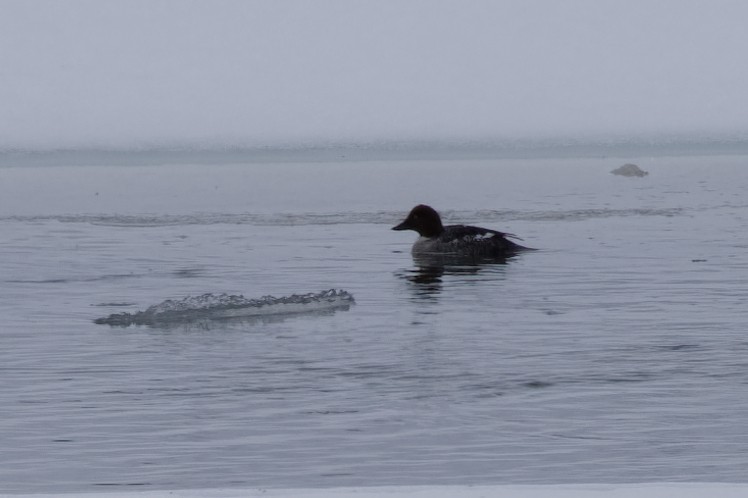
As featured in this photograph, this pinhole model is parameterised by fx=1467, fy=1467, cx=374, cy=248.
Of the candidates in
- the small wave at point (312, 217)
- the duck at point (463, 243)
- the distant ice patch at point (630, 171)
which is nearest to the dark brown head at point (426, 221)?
the duck at point (463, 243)

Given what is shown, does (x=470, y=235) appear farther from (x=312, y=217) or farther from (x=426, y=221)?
(x=312, y=217)

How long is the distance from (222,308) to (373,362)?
2563 millimetres

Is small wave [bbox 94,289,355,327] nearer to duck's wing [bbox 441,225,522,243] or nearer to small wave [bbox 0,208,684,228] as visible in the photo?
duck's wing [bbox 441,225,522,243]

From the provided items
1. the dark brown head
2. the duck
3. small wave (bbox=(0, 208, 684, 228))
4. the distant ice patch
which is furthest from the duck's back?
the distant ice patch

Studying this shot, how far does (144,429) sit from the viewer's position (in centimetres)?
723

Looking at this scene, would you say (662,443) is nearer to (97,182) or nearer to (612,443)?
(612,443)

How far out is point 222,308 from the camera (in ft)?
37.8

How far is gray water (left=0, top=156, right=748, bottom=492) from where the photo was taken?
6488 mm

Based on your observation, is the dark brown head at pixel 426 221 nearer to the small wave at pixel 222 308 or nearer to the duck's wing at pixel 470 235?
the duck's wing at pixel 470 235

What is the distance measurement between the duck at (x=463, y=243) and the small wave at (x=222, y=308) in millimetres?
5233

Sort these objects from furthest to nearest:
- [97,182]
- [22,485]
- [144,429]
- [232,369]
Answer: [97,182] < [232,369] < [144,429] < [22,485]

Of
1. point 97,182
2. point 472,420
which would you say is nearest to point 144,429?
→ point 472,420

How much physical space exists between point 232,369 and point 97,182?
31248mm

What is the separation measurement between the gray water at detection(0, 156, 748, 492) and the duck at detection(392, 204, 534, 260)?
0.35 metres
